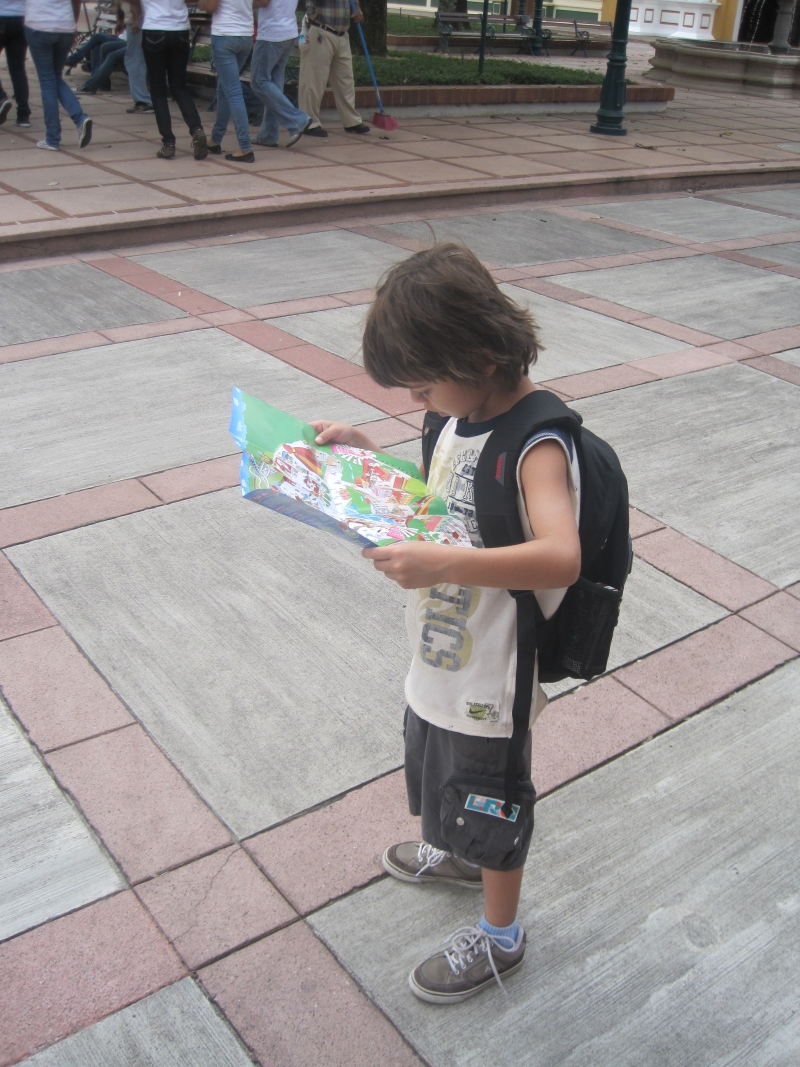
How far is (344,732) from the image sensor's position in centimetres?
284

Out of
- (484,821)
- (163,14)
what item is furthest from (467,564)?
(163,14)

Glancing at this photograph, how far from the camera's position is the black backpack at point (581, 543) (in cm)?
168

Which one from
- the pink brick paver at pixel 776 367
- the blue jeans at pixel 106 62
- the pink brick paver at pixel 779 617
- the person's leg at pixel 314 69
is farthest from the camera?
the blue jeans at pixel 106 62

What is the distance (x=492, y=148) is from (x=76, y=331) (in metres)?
7.41

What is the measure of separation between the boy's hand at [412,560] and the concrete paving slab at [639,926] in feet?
3.44

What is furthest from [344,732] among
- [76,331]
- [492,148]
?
[492,148]

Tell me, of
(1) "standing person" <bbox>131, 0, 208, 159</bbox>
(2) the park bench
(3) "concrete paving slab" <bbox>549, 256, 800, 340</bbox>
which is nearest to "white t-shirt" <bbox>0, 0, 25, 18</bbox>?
(1) "standing person" <bbox>131, 0, 208, 159</bbox>

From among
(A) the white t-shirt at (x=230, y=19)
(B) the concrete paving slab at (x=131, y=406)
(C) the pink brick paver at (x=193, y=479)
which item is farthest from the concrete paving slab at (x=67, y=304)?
(A) the white t-shirt at (x=230, y=19)

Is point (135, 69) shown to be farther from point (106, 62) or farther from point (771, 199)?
point (771, 199)

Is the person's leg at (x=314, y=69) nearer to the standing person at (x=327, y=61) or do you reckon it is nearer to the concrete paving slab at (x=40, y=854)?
the standing person at (x=327, y=61)

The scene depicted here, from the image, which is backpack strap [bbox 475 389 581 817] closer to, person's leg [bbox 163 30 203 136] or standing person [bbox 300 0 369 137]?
person's leg [bbox 163 30 203 136]

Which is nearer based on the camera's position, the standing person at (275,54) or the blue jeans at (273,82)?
the standing person at (275,54)

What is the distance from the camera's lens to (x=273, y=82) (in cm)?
1038

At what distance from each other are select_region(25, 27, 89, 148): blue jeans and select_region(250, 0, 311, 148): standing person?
177 cm
